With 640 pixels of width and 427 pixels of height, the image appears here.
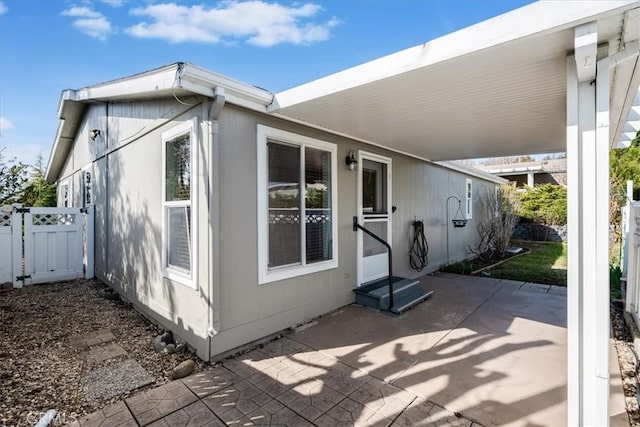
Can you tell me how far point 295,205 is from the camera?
4.03 m

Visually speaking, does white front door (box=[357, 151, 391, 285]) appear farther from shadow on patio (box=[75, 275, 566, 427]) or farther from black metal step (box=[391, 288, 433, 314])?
shadow on patio (box=[75, 275, 566, 427])

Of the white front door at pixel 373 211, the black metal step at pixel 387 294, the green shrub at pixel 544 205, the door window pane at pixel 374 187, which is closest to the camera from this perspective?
Answer: the black metal step at pixel 387 294

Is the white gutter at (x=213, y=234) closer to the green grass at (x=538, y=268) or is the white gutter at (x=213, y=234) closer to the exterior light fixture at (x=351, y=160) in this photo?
the exterior light fixture at (x=351, y=160)

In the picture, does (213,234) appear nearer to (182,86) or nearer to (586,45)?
(182,86)

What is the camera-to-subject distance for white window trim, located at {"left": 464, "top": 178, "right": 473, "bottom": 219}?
9.41 metres

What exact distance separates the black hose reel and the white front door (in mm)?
1063

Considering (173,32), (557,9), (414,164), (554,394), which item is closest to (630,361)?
(554,394)

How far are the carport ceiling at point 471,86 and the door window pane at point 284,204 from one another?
1.60 feet

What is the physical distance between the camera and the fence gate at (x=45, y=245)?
5.82 metres

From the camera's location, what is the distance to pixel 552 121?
12.8 feet

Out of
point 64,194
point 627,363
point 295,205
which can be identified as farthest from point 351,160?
point 64,194

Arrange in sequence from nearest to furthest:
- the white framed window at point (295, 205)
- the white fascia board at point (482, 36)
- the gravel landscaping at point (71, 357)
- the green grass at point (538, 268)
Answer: the white fascia board at point (482, 36) < the gravel landscaping at point (71, 357) < the white framed window at point (295, 205) < the green grass at point (538, 268)

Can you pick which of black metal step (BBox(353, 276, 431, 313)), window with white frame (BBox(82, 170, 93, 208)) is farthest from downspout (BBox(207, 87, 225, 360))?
window with white frame (BBox(82, 170, 93, 208))

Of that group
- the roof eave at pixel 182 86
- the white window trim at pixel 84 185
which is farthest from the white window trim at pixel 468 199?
the white window trim at pixel 84 185
